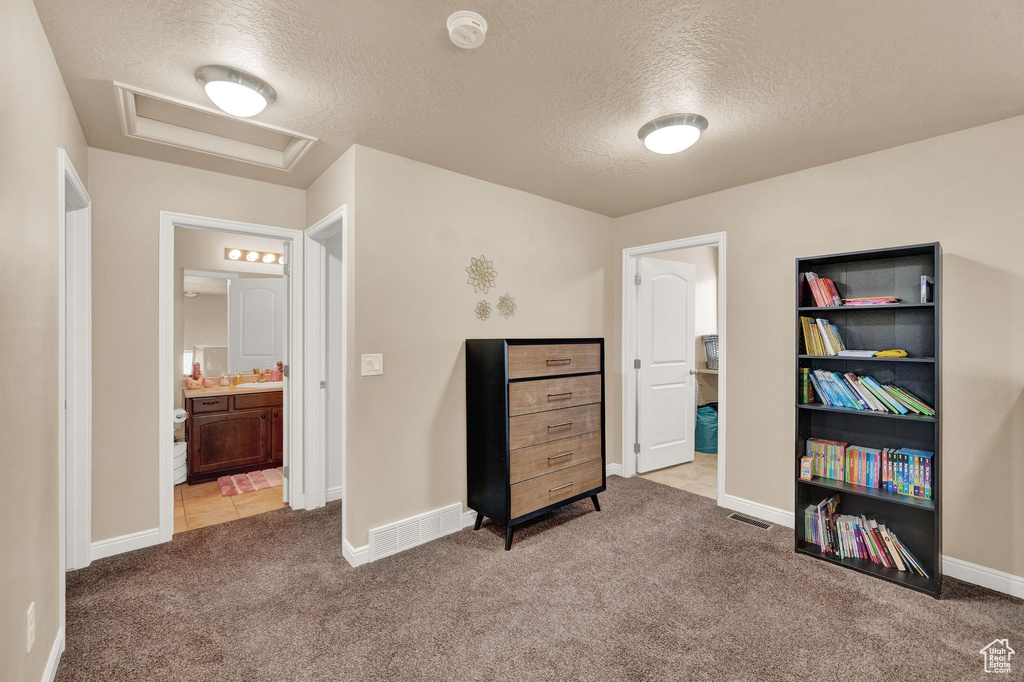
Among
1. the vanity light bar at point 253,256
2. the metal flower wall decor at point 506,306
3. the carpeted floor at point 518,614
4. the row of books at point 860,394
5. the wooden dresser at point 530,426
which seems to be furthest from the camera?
the vanity light bar at point 253,256

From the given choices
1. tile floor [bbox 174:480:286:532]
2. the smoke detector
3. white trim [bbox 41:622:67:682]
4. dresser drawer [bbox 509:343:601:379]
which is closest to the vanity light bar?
tile floor [bbox 174:480:286:532]

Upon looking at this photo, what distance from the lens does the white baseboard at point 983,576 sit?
2.24 meters

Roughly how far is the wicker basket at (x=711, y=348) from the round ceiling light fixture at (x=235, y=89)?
457 centimetres

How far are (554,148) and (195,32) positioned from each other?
169cm

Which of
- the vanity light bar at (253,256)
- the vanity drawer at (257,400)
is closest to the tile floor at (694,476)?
the vanity drawer at (257,400)

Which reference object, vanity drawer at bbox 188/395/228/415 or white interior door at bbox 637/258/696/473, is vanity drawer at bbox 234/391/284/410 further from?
white interior door at bbox 637/258/696/473

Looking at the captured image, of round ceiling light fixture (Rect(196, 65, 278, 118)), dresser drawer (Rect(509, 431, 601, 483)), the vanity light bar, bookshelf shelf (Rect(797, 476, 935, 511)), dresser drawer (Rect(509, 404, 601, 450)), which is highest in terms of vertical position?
round ceiling light fixture (Rect(196, 65, 278, 118))

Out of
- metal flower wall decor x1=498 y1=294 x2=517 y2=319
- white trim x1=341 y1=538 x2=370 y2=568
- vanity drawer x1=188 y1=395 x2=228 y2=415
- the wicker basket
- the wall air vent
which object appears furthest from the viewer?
the wicker basket

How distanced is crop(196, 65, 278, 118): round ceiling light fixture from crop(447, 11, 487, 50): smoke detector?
2.96ft

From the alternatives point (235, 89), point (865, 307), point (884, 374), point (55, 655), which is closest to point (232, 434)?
point (55, 655)

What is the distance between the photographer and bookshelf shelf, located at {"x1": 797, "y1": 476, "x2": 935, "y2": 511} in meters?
2.28

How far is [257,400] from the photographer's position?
412cm

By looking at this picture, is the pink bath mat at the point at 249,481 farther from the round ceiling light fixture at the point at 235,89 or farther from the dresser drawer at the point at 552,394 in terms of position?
the round ceiling light fixture at the point at 235,89

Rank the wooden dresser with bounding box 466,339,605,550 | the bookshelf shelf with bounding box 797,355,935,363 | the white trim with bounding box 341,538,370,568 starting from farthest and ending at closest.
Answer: the wooden dresser with bounding box 466,339,605,550
the white trim with bounding box 341,538,370,568
the bookshelf shelf with bounding box 797,355,935,363
